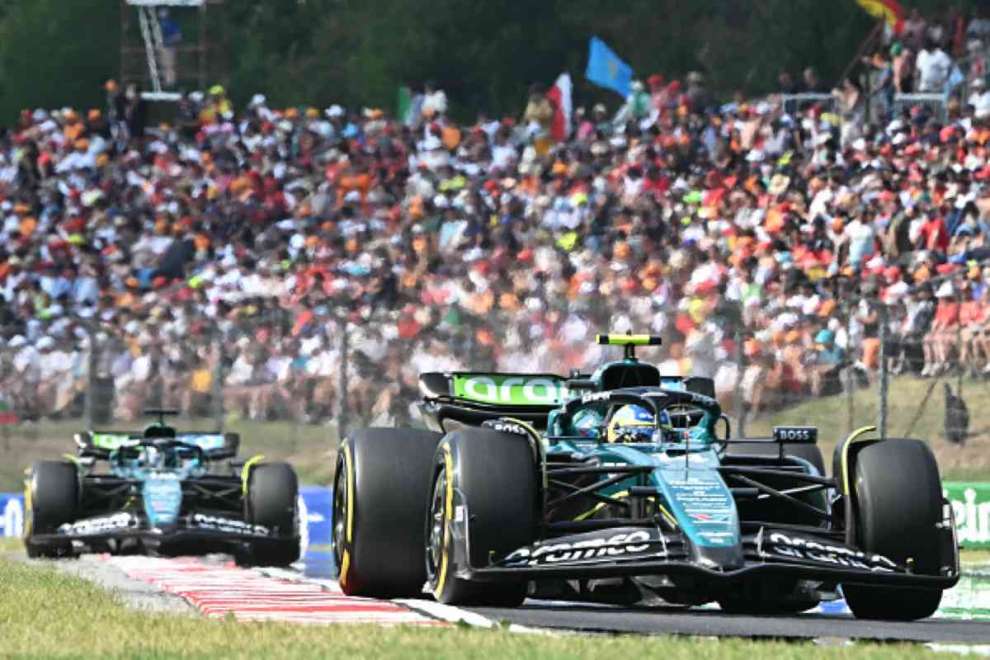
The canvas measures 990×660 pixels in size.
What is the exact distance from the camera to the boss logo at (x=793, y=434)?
1156 centimetres

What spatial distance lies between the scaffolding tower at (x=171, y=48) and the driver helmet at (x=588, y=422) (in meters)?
30.4

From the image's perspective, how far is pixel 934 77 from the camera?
36469mm

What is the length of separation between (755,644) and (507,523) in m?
2.18

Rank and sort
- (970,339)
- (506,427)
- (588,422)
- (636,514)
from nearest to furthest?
(636,514) < (506,427) < (588,422) < (970,339)

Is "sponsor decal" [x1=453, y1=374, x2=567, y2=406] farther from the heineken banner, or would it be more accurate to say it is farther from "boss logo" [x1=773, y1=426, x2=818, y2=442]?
the heineken banner

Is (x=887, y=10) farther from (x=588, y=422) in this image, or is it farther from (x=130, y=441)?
(x=588, y=422)

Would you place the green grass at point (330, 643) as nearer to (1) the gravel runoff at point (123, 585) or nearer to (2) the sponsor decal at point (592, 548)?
(1) the gravel runoff at point (123, 585)

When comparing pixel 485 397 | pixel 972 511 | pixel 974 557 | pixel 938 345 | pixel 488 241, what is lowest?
pixel 974 557

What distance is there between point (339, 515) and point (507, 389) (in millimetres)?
1203

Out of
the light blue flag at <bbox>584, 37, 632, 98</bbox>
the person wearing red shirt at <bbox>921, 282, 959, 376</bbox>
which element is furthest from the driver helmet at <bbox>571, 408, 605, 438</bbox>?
the light blue flag at <bbox>584, 37, 632, 98</bbox>

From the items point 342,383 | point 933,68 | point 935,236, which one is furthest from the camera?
point 933,68

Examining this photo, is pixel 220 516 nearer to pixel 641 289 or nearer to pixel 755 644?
pixel 641 289

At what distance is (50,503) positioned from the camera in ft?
65.6

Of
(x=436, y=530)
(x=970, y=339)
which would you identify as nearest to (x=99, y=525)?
(x=970, y=339)
